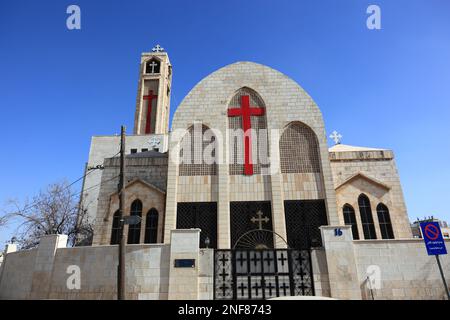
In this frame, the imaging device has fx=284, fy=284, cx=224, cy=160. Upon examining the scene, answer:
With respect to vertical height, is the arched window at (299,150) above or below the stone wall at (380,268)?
above

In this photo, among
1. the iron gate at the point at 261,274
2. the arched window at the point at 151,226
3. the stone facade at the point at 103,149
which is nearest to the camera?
the iron gate at the point at 261,274

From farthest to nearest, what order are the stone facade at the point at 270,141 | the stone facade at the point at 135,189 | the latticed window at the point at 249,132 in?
the latticed window at the point at 249,132 < the stone facade at the point at 135,189 < the stone facade at the point at 270,141

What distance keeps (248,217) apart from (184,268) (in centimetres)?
636

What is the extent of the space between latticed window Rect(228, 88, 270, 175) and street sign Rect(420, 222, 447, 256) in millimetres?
9173

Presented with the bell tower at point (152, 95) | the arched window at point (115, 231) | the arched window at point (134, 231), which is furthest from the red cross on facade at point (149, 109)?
the arched window at point (115, 231)

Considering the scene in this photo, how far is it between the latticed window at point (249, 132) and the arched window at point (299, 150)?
119 centimetres

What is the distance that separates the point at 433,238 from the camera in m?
10.4

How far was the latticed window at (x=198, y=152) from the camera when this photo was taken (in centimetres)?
1844

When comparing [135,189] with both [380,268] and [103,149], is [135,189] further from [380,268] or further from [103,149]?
[103,149]

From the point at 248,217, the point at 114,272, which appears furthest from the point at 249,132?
the point at 114,272

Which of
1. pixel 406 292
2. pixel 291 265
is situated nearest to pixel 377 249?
pixel 406 292

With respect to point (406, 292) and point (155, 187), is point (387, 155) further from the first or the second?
point (155, 187)

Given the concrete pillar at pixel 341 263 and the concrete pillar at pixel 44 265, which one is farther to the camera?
the concrete pillar at pixel 44 265

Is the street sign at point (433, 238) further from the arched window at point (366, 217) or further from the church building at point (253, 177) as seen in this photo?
the arched window at point (366, 217)
